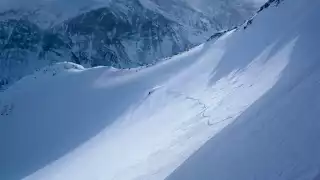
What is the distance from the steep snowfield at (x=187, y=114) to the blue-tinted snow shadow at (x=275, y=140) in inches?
1.0

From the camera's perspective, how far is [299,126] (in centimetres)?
839

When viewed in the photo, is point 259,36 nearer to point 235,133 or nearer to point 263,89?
point 263,89

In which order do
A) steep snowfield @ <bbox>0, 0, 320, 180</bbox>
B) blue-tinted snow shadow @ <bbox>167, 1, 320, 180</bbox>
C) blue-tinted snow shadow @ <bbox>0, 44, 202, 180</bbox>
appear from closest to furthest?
blue-tinted snow shadow @ <bbox>167, 1, 320, 180</bbox> → steep snowfield @ <bbox>0, 0, 320, 180</bbox> → blue-tinted snow shadow @ <bbox>0, 44, 202, 180</bbox>

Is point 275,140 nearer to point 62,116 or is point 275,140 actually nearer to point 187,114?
point 187,114

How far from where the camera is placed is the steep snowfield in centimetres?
884

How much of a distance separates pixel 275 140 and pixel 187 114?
962 cm

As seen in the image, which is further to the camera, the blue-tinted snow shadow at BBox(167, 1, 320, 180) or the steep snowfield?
the steep snowfield

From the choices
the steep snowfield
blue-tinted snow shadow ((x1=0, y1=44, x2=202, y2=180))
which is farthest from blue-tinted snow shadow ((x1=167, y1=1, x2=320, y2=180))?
blue-tinted snow shadow ((x1=0, y1=44, x2=202, y2=180))

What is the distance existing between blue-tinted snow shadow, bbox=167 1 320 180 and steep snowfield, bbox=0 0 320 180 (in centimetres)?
3

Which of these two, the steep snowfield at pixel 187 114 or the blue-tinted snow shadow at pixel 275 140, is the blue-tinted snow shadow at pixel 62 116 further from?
the blue-tinted snow shadow at pixel 275 140

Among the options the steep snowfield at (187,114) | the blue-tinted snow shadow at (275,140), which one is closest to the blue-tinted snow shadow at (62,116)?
the steep snowfield at (187,114)

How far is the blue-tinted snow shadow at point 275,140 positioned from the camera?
7637 mm

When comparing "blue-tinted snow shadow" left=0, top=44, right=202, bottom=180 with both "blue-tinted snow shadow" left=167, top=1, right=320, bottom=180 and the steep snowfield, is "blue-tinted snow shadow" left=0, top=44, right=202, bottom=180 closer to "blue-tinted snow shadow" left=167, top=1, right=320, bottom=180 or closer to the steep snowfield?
the steep snowfield

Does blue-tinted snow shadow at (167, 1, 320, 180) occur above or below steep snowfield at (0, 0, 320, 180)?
below
